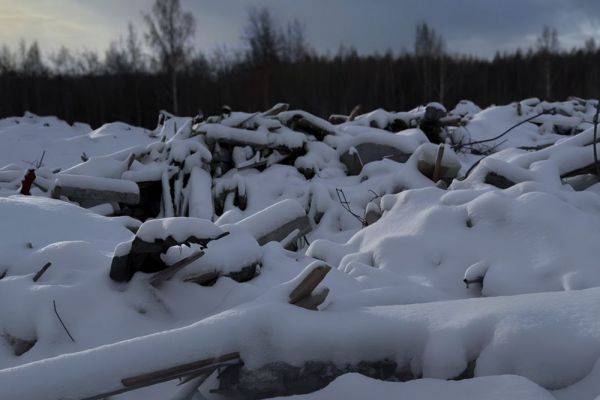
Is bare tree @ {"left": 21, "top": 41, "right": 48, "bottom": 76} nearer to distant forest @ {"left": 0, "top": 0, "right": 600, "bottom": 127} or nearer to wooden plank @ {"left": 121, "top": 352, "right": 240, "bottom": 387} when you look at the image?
distant forest @ {"left": 0, "top": 0, "right": 600, "bottom": 127}

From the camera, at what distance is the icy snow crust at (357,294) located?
149 centimetres

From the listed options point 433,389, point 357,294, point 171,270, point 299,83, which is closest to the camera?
point 433,389

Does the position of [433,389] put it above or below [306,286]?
below

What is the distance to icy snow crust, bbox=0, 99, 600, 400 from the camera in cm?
149

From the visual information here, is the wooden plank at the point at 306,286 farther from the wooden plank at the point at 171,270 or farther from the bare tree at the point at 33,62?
the bare tree at the point at 33,62

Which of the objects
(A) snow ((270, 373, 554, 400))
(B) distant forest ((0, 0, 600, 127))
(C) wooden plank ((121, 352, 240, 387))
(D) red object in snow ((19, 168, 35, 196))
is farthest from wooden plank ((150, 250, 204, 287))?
(B) distant forest ((0, 0, 600, 127))

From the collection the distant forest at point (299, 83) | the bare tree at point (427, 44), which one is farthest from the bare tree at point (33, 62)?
the bare tree at point (427, 44)

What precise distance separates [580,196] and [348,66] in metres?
25.0

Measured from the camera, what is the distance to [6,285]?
2.42 metres

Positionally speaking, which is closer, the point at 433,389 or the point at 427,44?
the point at 433,389

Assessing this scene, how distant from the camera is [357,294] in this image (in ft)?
6.79

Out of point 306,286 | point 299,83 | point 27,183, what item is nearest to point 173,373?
point 306,286

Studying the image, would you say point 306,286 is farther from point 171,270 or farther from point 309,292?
point 171,270

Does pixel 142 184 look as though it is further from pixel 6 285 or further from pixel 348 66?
pixel 348 66
